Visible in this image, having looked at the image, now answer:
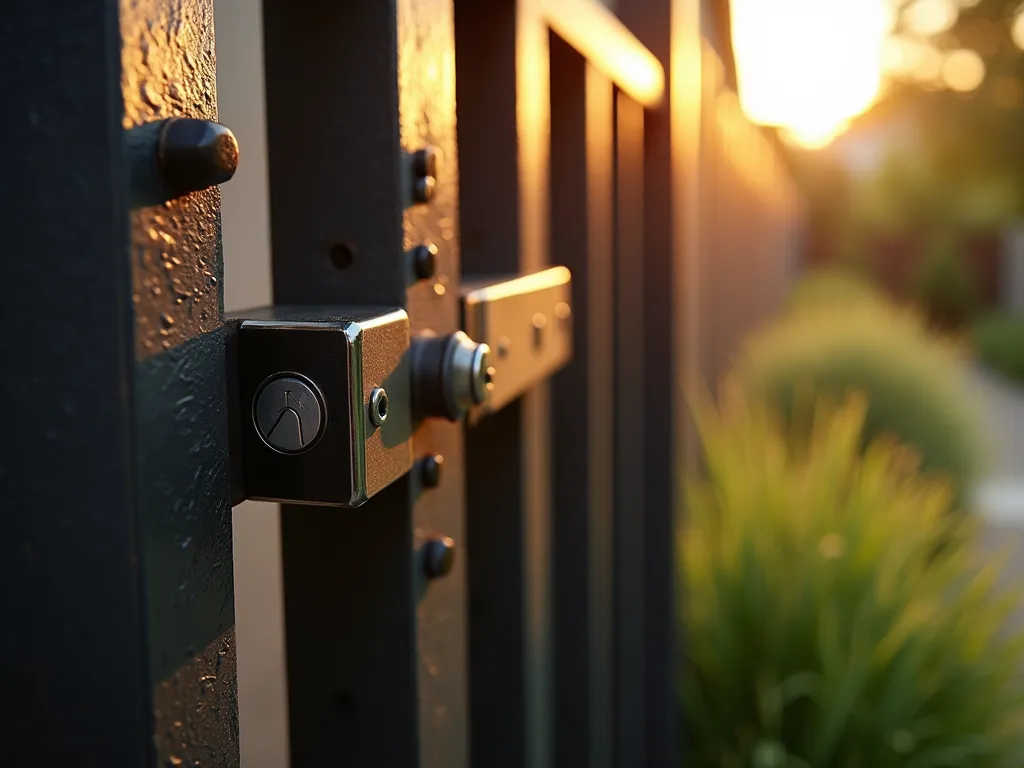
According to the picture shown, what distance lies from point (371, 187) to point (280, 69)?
0.10 meters

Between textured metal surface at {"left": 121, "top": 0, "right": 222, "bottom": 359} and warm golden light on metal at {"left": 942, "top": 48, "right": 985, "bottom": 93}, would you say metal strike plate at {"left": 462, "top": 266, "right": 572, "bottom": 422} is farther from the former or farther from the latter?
warm golden light on metal at {"left": 942, "top": 48, "right": 985, "bottom": 93}

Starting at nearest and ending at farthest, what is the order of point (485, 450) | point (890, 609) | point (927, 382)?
point (485, 450) < point (890, 609) < point (927, 382)

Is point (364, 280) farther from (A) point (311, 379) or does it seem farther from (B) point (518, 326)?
(B) point (518, 326)

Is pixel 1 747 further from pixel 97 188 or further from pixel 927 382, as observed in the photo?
pixel 927 382

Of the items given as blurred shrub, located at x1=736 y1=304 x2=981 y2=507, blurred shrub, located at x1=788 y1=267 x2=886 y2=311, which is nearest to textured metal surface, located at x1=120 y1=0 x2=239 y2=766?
blurred shrub, located at x1=736 y1=304 x2=981 y2=507

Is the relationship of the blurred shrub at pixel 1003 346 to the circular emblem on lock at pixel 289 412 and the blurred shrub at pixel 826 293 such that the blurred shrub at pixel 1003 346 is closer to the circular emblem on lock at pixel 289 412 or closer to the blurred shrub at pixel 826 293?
the blurred shrub at pixel 826 293

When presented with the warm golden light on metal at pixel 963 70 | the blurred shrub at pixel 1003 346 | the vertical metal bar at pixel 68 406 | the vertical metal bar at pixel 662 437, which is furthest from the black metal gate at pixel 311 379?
the warm golden light on metal at pixel 963 70

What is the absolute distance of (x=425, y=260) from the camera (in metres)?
0.70

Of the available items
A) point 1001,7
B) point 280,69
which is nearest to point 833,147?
point 1001,7

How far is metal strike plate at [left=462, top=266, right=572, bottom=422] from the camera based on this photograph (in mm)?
826

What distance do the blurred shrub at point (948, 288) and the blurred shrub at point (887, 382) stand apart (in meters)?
16.6

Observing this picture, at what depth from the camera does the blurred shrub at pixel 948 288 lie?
22.3 m

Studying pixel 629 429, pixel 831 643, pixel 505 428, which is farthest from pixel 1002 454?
pixel 505 428

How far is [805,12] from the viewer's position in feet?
21.4
